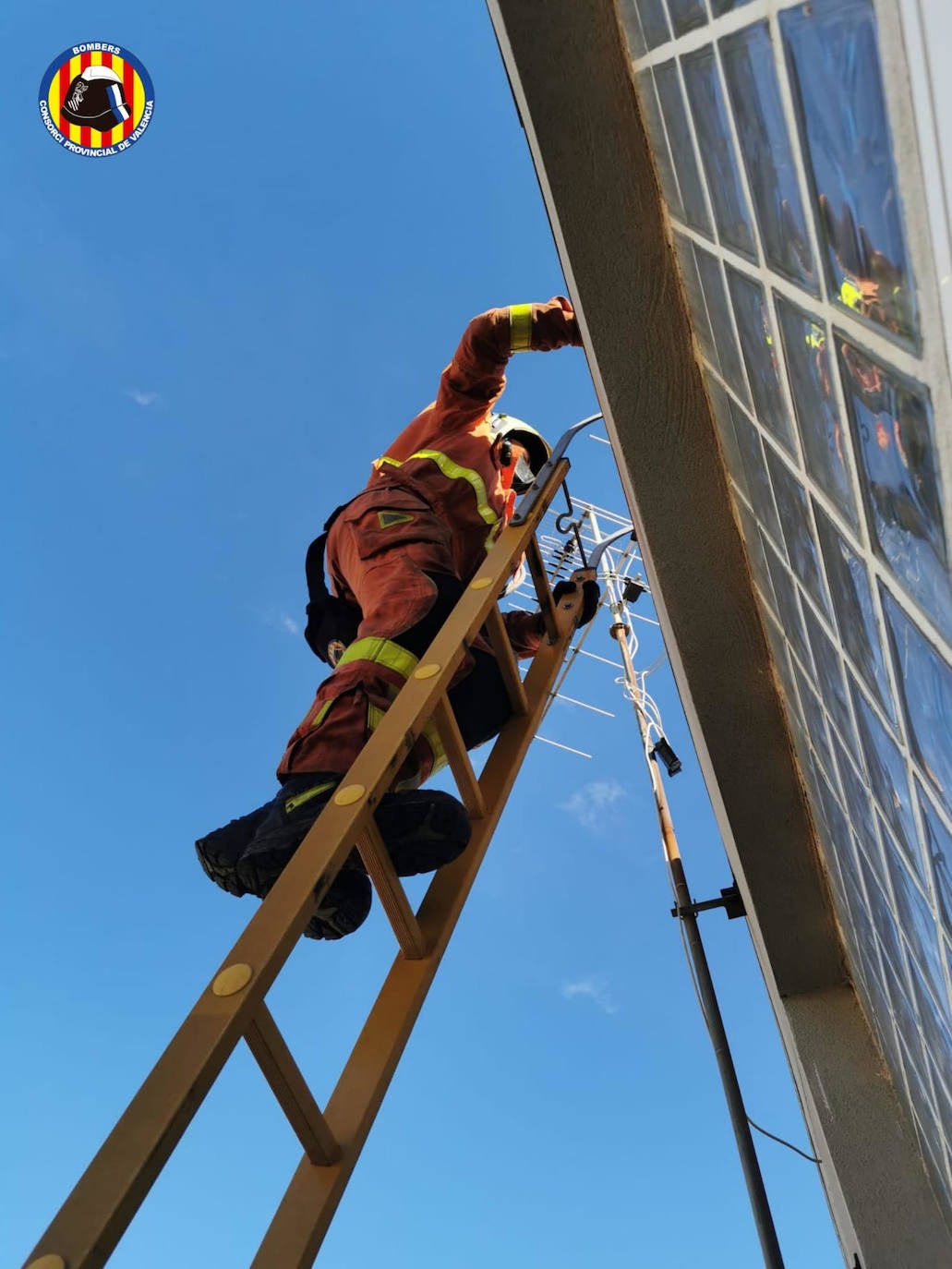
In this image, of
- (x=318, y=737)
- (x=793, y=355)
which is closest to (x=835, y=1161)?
(x=318, y=737)

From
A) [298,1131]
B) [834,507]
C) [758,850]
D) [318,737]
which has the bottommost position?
[758,850]

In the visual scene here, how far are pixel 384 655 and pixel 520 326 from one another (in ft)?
5.53

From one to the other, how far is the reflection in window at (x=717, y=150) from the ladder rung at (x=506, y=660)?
1.64 meters

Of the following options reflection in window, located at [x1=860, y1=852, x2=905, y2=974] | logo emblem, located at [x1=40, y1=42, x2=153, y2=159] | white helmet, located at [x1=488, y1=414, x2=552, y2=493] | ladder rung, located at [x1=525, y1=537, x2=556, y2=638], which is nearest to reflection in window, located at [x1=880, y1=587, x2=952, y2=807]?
reflection in window, located at [x1=860, y1=852, x2=905, y2=974]

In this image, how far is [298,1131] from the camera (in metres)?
1.68

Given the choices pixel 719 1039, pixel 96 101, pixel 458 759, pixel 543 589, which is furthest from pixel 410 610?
Result: pixel 96 101

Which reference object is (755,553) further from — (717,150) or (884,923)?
(717,150)

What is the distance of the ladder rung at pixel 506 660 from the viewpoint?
3.15 metres

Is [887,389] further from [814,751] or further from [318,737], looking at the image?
[318,737]

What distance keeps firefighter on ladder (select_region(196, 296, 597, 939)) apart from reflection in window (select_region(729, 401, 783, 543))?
3.33 feet

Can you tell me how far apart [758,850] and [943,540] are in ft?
8.51

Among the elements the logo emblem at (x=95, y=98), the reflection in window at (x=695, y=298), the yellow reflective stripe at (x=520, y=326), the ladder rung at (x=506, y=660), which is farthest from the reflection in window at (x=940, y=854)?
the logo emblem at (x=95, y=98)

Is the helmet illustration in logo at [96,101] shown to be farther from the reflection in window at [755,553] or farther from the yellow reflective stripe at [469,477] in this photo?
the reflection in window at [755,553]

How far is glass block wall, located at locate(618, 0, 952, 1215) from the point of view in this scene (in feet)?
2.53
